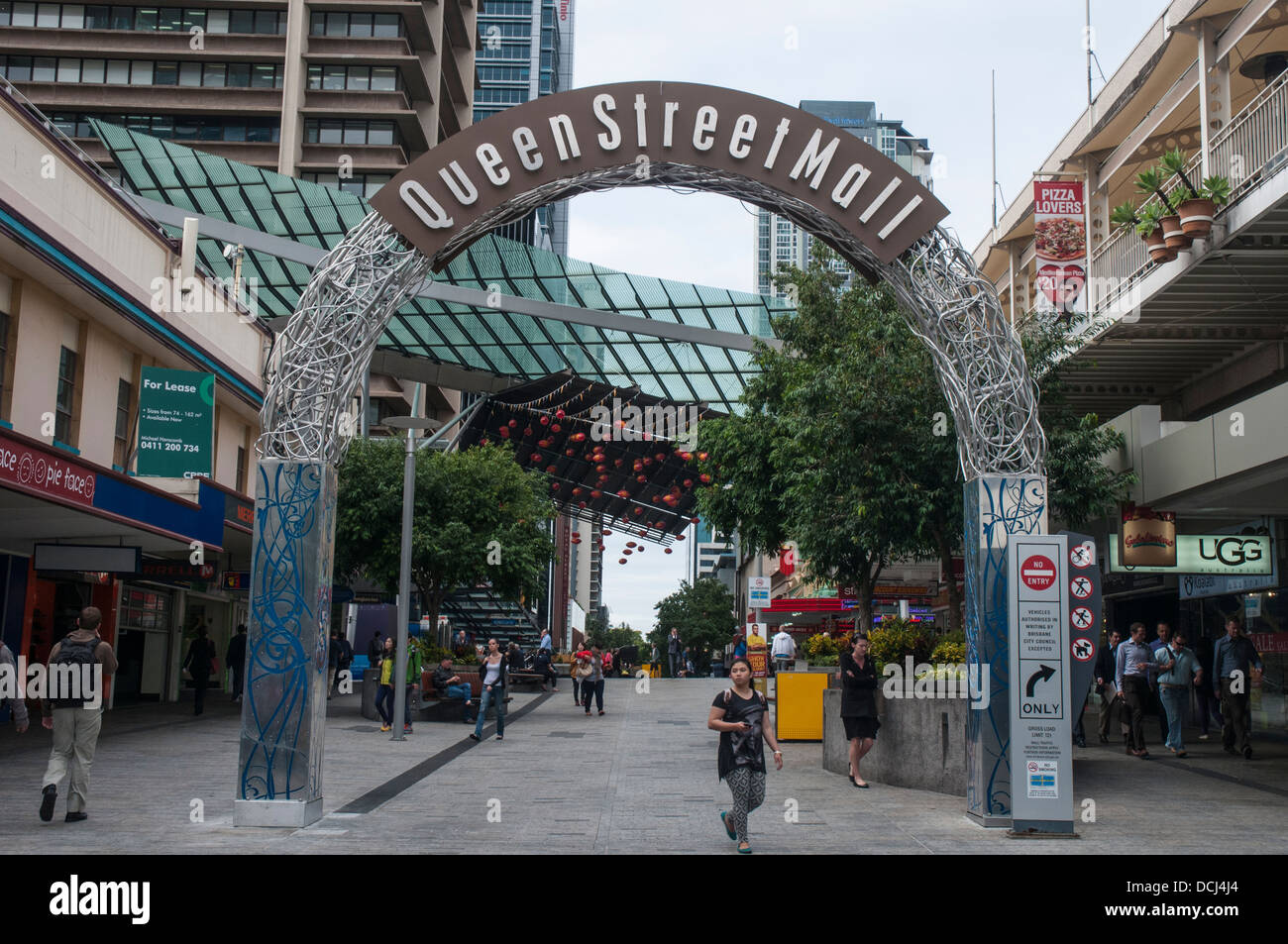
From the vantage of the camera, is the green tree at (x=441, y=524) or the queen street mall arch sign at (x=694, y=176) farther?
the green tree at (x=441, y=524)

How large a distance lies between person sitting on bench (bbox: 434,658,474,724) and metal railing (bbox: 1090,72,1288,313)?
13.8 metres

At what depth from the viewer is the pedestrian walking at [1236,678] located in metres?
15.8

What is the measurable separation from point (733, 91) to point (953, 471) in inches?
347

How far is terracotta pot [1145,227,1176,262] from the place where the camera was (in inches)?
606

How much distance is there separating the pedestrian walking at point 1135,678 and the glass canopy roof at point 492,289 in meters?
21.7

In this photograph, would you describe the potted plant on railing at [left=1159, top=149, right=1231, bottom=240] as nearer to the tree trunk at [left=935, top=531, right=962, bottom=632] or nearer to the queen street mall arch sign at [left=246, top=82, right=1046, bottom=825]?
the queen street mall arch sign at [left=246, top=82, right=1046, bottom=825]

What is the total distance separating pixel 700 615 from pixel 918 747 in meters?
90.8

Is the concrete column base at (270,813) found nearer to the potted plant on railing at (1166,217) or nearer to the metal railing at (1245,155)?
the potted plant on railing at (1166,217)

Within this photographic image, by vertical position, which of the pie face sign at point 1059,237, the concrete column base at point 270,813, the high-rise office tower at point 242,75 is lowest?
the concrete column base at point 270,813

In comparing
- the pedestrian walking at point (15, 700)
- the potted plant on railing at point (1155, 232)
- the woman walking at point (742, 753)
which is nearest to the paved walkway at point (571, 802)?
the woman walking at point (742, 753)

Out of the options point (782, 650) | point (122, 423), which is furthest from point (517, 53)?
point (122, 423)

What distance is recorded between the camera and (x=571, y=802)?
12180mm

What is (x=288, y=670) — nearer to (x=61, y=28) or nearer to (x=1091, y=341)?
(x=1091, y=341)

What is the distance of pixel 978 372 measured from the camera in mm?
11070
